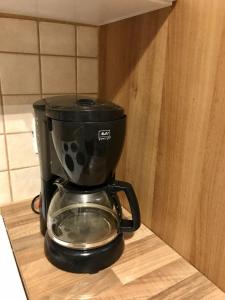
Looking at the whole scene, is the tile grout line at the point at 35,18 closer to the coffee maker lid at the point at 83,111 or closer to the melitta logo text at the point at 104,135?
the coffee maker lid at the point at 83,111

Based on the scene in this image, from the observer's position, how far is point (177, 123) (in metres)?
0.61

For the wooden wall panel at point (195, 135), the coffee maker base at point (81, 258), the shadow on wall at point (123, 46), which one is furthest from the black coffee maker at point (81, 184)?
the shadow on wall at point (123, 46)

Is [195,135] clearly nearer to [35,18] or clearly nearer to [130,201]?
[130,201]

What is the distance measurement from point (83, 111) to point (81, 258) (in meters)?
0.32

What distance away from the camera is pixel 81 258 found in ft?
1.86

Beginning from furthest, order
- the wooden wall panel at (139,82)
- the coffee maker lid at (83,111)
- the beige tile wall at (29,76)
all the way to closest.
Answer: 1. the beige tile wall at (29,76)
2. the wooden wall panel at (139,82)
3. the coffee maker lid at (83,111)

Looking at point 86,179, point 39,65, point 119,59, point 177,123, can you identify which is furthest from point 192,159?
point 39,65

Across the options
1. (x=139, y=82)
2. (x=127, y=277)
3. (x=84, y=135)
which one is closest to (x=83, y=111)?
(x=84, y=135)

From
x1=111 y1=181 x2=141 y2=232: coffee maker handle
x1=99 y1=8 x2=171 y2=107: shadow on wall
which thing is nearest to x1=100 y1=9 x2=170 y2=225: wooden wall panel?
x1=99 y1=8 x2=171 y2=107: shadow on wall

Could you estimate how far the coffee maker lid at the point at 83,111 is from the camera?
503 mm

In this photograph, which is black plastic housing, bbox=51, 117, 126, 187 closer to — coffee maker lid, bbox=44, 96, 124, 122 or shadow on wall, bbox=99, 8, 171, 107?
coffee maker lid, bbox=44, 96, 124, 122

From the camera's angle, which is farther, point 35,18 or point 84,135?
point 35,18

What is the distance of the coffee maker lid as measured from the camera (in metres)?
0.50

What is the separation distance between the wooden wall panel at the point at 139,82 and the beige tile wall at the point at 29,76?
3.2 inches
